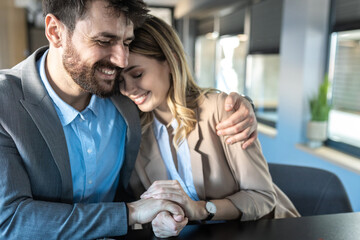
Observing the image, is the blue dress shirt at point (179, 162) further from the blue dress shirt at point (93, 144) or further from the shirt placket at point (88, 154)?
the shirt placket at point (88, 154)

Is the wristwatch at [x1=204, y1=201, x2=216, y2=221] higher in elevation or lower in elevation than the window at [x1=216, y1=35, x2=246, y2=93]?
lower

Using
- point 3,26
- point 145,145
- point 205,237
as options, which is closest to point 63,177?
point 145,145

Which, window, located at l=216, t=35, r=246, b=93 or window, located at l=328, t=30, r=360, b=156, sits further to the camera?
window, located at l=216, t=35, r=246, b=93

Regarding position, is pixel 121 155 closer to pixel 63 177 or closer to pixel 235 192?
pixel 63 177

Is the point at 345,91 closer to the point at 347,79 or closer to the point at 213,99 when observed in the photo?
the point at 347,79

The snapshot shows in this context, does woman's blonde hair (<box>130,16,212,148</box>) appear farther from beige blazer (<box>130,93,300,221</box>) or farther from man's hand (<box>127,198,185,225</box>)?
man's hand (<box>127,198,185,225</box>)

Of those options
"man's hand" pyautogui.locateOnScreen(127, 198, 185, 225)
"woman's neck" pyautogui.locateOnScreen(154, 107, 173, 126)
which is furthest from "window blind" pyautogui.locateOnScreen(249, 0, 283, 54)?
"man's hand" pyautogui.locateOnScreen(127, 198, 185, 225)

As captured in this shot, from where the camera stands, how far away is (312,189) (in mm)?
1674

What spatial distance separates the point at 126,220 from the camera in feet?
3.48

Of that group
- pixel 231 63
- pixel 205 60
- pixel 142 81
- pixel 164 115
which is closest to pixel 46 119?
pixel 142 81

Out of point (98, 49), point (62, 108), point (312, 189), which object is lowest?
point (312, 189)

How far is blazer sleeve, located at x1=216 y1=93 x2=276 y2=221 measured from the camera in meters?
1.34

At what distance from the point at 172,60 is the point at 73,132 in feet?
1.70

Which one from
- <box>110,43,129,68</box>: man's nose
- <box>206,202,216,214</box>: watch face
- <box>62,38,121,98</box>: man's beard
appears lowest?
<box>206,202,216,214</box>: watch face
